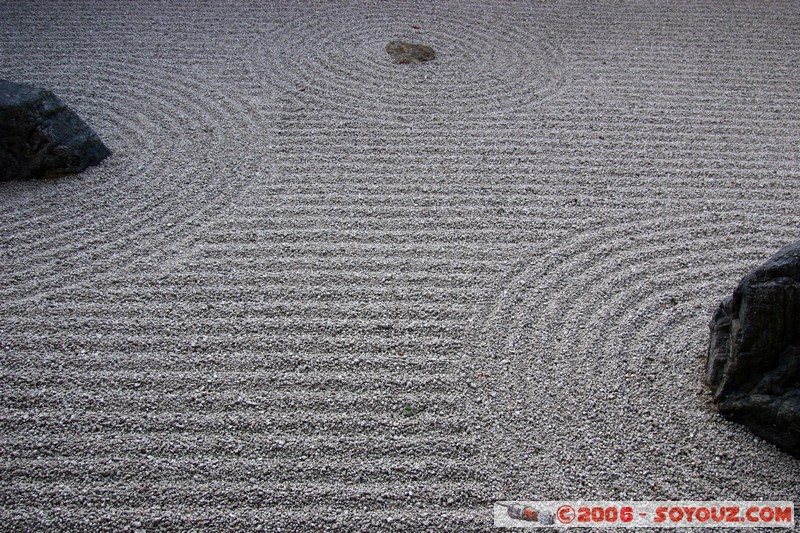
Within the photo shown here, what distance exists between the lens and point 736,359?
234 cm

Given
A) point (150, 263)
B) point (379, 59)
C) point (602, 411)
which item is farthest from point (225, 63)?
point (602, 411)

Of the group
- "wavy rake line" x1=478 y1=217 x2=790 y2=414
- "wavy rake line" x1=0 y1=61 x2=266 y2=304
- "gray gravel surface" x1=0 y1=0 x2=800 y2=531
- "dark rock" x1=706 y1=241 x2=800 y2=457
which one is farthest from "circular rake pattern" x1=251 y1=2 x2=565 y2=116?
"dark rock" x1=706 y1=241 x2=800 y2=457

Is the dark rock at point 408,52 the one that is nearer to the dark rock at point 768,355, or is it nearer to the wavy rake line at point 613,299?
the wavy rake line at point 613,299

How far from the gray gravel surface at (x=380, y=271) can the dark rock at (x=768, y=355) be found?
3.9 inches

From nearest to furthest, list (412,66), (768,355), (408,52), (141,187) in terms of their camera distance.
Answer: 1. (768,355)
2. (141,187)
3. (412,66)
4. (408,52)

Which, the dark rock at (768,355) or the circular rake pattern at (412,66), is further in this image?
the circular rake pattern at (412,66)

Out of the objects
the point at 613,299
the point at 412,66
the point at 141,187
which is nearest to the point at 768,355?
the point at 613,299

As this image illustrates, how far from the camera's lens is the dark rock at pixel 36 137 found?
11.8ft

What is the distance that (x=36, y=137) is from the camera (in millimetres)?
3650

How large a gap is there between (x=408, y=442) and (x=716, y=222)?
6.52ft

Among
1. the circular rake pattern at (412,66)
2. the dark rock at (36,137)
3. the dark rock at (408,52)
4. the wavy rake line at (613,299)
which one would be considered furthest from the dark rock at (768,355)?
the dark rock at (36,137)

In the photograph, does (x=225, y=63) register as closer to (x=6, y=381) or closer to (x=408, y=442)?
(x=6, y=381)

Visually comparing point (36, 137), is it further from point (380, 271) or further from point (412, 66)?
point (412, 66)

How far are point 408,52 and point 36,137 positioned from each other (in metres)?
2.51
